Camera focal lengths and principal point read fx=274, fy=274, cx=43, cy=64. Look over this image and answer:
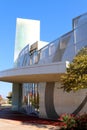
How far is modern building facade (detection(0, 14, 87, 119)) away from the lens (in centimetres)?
2114

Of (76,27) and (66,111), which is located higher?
(76,27)

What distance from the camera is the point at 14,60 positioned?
4247 cm

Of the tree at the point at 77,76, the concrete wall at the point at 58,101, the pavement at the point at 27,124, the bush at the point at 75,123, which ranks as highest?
the tree at the point at 77,76

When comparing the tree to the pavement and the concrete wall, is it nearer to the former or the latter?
the pavement

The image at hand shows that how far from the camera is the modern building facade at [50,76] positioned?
21141mm

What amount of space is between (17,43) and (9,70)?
1883cm

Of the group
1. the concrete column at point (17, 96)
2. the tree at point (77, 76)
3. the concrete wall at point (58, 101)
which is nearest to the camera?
the tree at point (77, 76)

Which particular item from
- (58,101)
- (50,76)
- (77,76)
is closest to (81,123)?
(77,76)

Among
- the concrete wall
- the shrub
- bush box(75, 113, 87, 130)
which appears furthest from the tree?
the concrete wall

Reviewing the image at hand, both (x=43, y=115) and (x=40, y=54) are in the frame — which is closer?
(x=43, y=115)

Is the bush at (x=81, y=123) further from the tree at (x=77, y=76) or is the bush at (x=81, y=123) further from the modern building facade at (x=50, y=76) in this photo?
the modern building facade at (x=50, y=76)

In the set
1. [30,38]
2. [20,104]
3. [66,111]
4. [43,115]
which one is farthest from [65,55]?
[30,38]

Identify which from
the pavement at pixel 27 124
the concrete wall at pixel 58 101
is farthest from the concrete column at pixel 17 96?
the pavement at pixel 27 124

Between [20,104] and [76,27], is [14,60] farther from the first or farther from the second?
[76,27]
